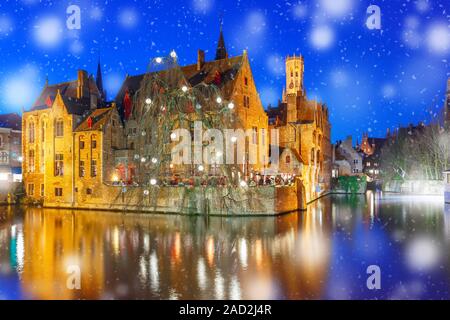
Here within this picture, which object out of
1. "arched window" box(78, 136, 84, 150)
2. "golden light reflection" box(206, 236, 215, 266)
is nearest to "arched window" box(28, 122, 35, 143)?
"arched window" box(78, 136, 84, 150)

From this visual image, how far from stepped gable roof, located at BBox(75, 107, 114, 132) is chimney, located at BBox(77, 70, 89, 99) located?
5524 mm

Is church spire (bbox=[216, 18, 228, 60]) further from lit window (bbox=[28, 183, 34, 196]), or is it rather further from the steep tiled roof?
lit window (bbox=[28, 183, 34, 196])

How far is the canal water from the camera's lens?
14.3 m

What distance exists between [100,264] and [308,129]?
3625 cm

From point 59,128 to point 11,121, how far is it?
18620 millimetres

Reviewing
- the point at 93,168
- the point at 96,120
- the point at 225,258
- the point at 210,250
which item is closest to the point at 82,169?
the point at 93,168

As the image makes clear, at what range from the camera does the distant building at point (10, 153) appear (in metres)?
55.5

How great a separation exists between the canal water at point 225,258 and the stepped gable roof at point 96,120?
13334 mm

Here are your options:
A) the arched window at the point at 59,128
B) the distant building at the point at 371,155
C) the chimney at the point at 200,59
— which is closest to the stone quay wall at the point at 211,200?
the arched window at the point at 59,128

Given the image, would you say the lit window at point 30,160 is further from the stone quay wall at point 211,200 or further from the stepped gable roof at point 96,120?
the stone quay wall at point 211,200

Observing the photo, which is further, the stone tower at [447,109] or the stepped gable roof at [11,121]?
the stone tower at [447,109]

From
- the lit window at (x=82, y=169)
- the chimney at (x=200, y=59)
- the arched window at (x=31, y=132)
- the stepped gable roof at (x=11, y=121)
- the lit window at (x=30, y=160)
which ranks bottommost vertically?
the lit window at (x=82, y=169)
